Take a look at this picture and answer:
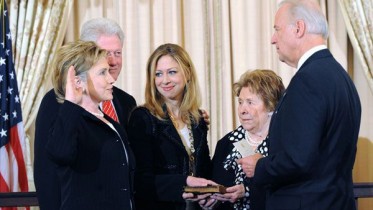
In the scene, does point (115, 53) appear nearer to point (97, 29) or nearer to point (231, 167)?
point (97, 29)

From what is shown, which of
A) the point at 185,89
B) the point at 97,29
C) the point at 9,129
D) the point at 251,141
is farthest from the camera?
the point at 9,129

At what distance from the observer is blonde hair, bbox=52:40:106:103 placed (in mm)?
4051

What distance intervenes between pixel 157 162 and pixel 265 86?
2.69 ft

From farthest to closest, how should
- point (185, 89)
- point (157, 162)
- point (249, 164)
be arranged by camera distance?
1. point (185, 89)
2. point (157, 162)
3. point (249, 164)

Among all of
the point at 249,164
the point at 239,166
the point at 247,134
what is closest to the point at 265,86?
the point at 247,134

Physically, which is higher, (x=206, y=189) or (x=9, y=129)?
(x=9, y=129)

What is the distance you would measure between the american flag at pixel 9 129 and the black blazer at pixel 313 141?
2.77 metres

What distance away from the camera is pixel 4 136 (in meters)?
6.18

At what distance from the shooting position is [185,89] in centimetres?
508

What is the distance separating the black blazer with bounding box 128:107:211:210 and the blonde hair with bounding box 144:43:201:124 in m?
0.13

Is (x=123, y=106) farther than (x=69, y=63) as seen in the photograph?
Yes

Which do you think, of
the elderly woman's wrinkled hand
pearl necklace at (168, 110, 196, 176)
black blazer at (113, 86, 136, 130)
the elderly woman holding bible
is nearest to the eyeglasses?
black blazer at (113, 86, 136, 130)

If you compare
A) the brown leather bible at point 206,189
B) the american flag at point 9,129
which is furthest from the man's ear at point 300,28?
the american flag at point 9,129

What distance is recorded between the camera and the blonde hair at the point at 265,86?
16.0 feet
